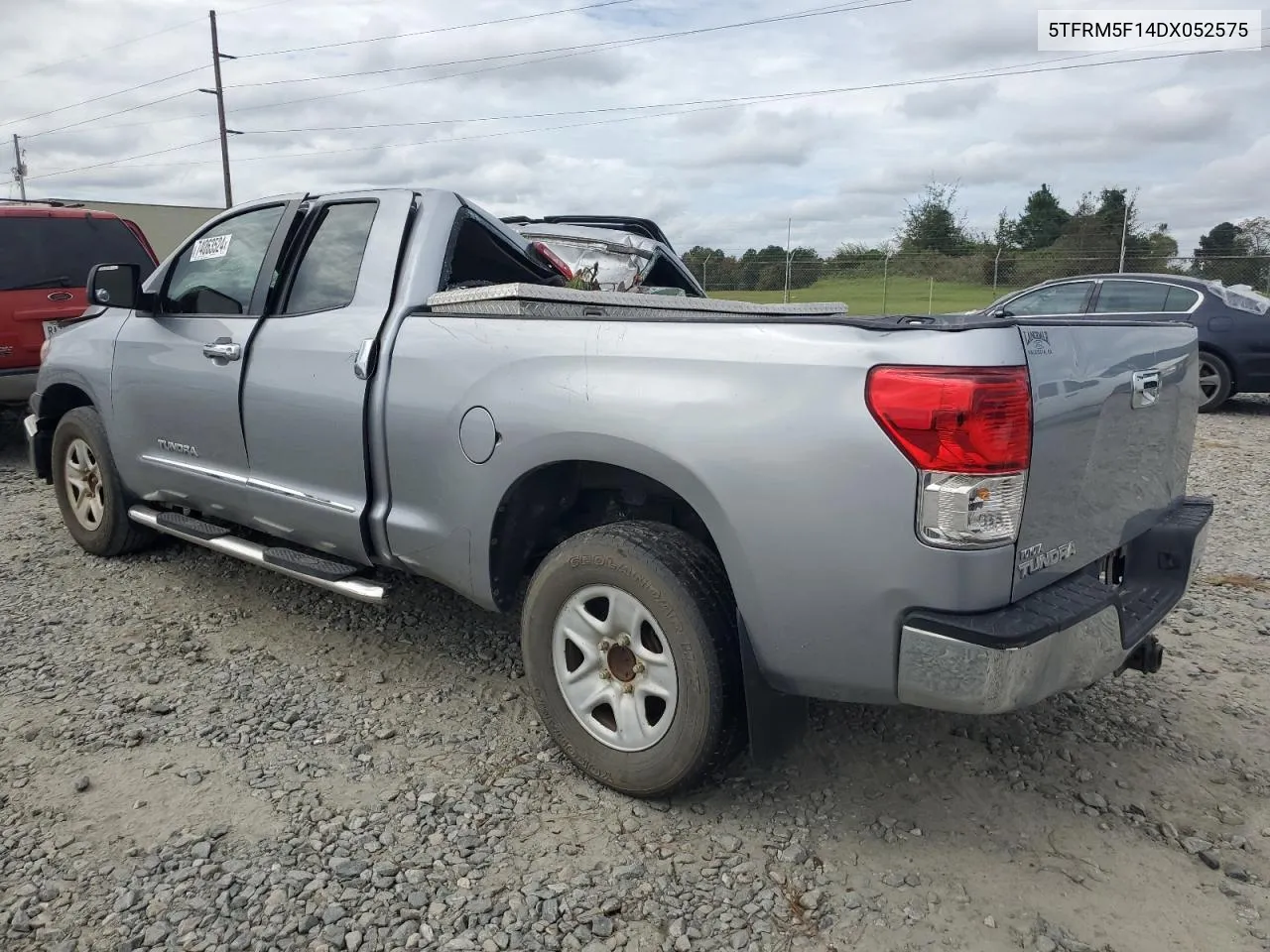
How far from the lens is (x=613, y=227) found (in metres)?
5.52

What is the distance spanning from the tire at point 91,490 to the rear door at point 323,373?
1367 millimetres

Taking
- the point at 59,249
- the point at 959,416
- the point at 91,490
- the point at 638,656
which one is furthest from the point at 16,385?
the point at 959,416

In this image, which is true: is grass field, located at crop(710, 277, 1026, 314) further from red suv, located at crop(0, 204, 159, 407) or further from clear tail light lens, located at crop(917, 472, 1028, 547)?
clear tail light lens, located at crop(917, 472, 1028, 547)

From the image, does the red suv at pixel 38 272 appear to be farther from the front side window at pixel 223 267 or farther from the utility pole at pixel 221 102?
the utility pole at pixel 221 102

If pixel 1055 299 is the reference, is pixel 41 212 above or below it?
above

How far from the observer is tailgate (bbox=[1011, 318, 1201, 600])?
7.54 ft

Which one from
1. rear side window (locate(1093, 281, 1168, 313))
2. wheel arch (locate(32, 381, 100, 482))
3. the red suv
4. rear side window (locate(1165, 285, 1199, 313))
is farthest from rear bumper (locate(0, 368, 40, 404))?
rear side window (locate(1165, 285, 1199, 313))

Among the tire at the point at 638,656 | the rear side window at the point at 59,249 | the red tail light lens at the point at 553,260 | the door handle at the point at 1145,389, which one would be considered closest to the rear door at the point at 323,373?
the red tail light lens at the point at 553,260

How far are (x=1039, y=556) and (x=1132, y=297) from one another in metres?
8.85

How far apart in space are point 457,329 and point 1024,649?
6.38 feet

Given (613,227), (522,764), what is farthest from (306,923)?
(613,227)

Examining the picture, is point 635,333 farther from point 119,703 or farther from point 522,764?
point 119,703

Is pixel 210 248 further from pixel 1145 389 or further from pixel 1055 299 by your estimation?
pixel 1055 299

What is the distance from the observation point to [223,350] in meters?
3.93
